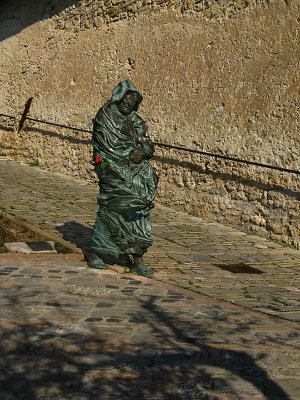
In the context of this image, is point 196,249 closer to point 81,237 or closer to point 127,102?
point 81,237

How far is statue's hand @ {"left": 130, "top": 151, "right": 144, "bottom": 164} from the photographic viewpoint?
6.92m

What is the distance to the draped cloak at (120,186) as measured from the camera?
22.4 ft

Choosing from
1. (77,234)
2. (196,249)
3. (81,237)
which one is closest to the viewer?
(81,237)

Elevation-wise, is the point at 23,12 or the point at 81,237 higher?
the point at 23,12

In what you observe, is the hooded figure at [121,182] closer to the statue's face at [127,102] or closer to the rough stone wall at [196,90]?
the statue's face at [127,102]

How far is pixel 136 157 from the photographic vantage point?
6.93 meters

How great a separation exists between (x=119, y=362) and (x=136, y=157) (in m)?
3.00

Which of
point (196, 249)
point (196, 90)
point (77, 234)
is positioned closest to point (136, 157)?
point (77, 234)

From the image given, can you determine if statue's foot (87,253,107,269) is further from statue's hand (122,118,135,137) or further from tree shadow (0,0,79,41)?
tree shadow (0,0,79,41)

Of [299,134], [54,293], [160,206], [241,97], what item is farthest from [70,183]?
[54,293]

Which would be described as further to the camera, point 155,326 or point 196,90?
point 196,90

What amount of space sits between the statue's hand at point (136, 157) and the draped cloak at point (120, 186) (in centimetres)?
4

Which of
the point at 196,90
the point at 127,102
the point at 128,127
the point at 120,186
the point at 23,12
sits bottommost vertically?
the point at 120,186

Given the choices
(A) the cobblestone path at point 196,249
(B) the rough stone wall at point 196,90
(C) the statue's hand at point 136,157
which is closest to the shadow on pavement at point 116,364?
(A) the cobblestone path at point 196,249
